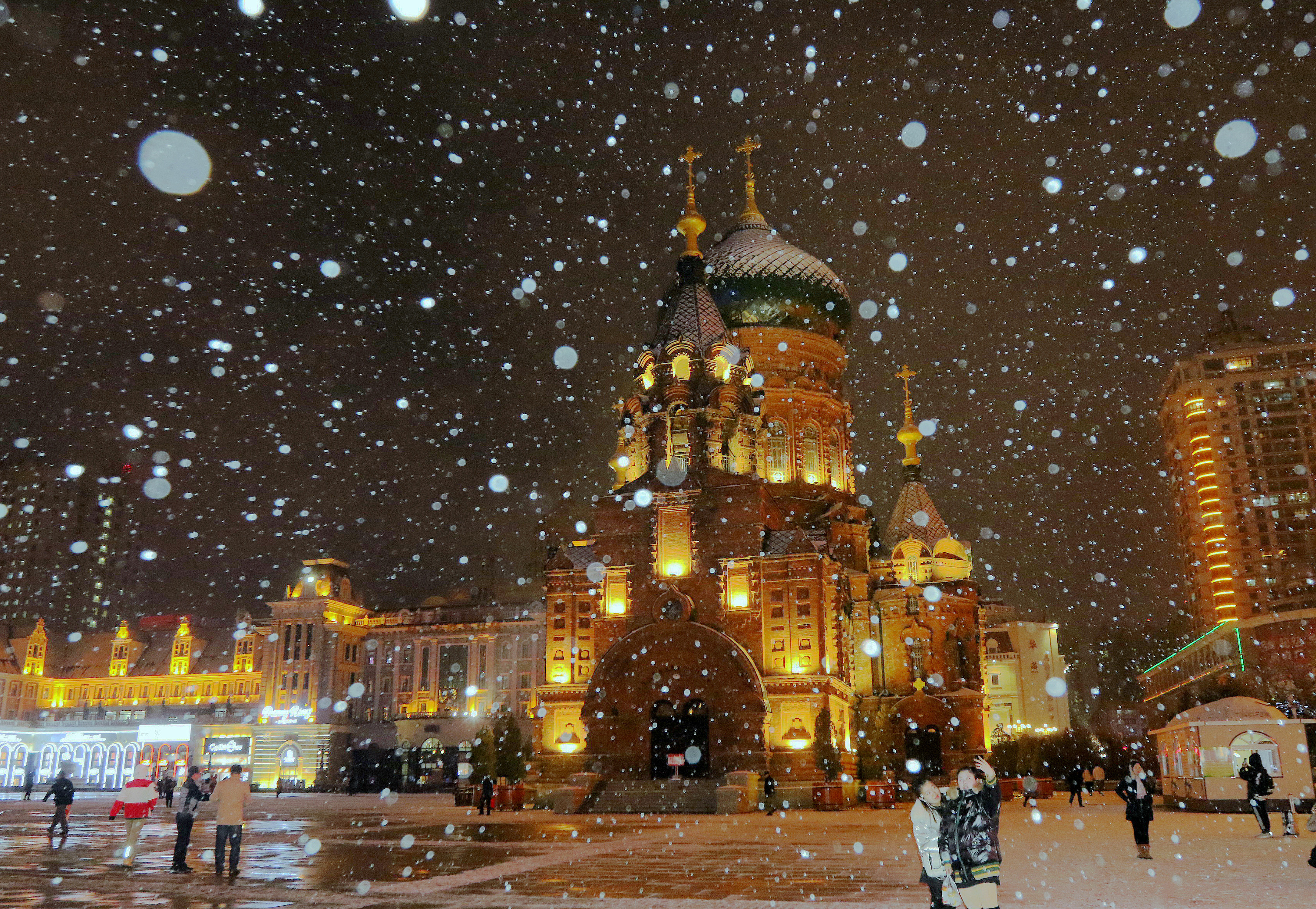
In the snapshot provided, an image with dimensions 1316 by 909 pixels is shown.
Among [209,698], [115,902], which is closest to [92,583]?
[209,698]

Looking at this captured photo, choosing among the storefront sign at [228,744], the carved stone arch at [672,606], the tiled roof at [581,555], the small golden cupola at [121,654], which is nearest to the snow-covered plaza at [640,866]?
the carved stone arch at [672,606]

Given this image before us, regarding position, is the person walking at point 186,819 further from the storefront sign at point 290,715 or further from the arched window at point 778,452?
the storefront sign at point 290,715

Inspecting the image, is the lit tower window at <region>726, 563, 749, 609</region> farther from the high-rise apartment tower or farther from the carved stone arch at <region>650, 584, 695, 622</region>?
the high-rise apartment tower

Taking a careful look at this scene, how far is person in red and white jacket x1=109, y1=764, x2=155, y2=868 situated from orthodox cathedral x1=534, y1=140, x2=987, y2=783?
23.8 metres

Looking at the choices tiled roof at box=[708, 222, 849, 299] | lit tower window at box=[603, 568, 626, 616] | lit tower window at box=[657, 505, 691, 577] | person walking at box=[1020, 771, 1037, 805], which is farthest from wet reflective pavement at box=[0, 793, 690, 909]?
tiled roof at box=[708, 222, 849, 299]

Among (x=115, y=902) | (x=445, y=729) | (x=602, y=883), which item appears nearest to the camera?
(x=115, y=902)

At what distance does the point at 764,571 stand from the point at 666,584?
12.3 feet

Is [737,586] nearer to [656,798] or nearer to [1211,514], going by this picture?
[656,798]

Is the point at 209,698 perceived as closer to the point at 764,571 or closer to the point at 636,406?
the point at 636,406

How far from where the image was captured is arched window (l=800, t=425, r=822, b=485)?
5150 centimetres

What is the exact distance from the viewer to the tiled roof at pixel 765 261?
53.4 meters

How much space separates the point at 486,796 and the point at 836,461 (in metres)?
26.5

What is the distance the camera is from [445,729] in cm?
6650

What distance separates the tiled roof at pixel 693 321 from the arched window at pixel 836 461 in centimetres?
821
